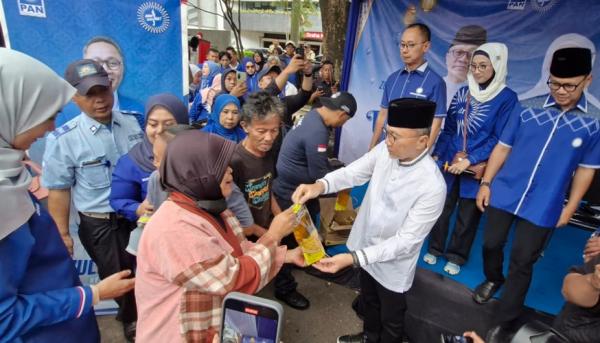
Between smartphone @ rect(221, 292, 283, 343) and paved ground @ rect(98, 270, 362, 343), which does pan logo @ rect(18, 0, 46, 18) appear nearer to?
paved ground @ rect(98, 270, 362, 343)

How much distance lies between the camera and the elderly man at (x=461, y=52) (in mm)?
4261

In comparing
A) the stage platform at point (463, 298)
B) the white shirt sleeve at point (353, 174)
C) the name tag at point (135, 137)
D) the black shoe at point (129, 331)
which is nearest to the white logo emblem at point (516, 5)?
the stage platform at point (463, 298)

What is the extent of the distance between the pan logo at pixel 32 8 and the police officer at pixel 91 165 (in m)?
0.62

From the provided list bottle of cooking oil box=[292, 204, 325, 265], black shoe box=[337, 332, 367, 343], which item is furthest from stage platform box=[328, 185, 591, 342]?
bottle of cooking oil box=[292, 204, 325, 265]

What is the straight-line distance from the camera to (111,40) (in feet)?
8.27

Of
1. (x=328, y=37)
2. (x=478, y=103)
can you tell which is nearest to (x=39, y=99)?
(x=478, y=103)

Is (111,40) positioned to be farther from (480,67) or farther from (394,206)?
(480,67)

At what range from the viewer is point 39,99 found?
46.1 inches

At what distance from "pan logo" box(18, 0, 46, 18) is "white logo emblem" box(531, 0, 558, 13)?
4875 millimetres

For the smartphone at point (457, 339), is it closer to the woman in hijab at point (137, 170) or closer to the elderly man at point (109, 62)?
the woman in hijab at point (137, 170)

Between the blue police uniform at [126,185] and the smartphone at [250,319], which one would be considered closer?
the smartphone at [250,319]

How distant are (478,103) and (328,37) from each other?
4.29m

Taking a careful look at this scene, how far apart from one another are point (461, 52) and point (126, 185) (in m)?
4.39

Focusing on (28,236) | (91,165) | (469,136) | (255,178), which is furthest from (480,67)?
(28,236)
